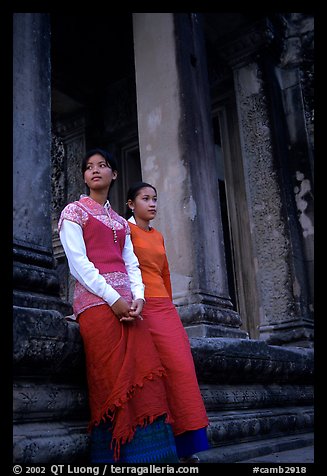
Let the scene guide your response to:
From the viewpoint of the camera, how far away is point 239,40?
6180 mm

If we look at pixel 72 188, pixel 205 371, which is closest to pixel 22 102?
pixel 205 371

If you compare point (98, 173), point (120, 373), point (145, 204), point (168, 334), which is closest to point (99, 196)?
point (98, 173)

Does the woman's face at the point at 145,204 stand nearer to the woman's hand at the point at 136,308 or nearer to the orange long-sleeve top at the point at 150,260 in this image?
the orange long-sleeve top at the point at 150,260

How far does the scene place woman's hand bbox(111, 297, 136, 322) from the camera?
2.28 meters

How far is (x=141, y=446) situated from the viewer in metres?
2.13

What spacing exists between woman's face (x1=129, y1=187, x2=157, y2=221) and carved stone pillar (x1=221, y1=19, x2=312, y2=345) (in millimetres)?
3073

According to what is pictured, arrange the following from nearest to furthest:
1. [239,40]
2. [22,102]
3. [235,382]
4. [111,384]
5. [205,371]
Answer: [111,384]
[22,102]
[205,371]
[235,382]
[239,40]

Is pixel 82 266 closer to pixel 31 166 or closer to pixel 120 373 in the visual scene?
pixel 120 373

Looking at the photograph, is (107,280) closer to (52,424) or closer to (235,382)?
(52,424)

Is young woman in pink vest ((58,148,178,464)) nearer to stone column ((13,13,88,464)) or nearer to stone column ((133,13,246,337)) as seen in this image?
stone column ((13,13,88,464))

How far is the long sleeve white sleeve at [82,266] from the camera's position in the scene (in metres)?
2.28

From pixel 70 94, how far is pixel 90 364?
18.3 feet

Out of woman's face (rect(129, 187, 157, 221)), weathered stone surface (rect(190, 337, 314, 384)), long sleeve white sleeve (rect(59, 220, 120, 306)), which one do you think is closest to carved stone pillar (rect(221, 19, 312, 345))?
weathered stone surface (rect(190, 337, 314, 384))

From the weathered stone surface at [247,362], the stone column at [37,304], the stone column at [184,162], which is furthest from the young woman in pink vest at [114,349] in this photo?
the stone column at [184,162]
